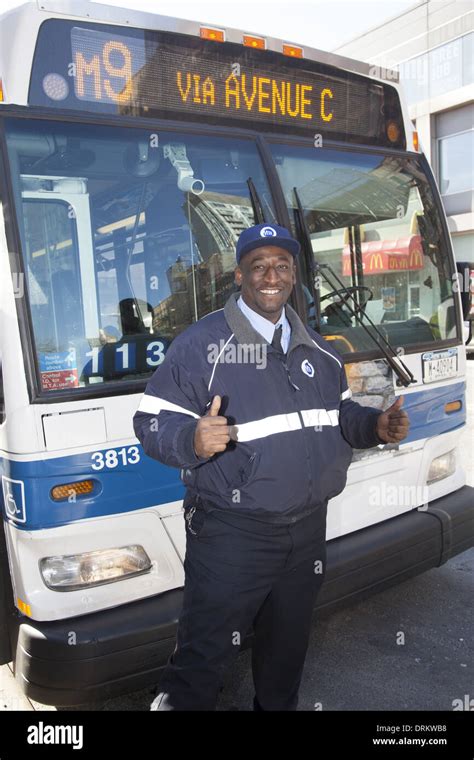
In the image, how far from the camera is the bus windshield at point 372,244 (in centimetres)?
326

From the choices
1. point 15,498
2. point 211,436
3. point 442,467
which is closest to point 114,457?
point 15,498

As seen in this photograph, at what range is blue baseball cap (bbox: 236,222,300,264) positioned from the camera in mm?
2234

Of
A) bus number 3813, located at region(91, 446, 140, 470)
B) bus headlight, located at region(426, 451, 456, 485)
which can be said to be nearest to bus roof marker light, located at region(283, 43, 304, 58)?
bus number 3813, located at region(91, 446, 140, 470)

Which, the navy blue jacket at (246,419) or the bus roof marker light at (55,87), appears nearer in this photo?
the navy blue jacket at (246,419)

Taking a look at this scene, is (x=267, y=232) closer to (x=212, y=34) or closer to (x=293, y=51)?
(x=212, y=34)

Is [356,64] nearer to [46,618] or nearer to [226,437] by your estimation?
[226,437]

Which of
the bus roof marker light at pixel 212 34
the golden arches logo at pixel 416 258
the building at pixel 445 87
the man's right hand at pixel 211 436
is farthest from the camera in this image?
the building at pixel 445 87

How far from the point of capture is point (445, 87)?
25250 mm

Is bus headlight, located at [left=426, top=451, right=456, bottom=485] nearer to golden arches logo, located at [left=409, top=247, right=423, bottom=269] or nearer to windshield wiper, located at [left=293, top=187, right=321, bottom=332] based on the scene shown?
golden arches logo, located at [left=409, top=247, right=423, bottom=269]

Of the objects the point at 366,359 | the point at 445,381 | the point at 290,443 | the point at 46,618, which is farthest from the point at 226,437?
the point at 445,381

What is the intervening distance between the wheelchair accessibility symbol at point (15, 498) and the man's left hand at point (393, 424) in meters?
1.32

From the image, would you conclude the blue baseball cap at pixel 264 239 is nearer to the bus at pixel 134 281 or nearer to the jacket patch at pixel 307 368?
the jacket patch at pixel 307 368

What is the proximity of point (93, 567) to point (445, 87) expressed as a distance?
88.3ft

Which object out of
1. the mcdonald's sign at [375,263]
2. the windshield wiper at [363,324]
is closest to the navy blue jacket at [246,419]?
the windshield wiper at [363,324]
